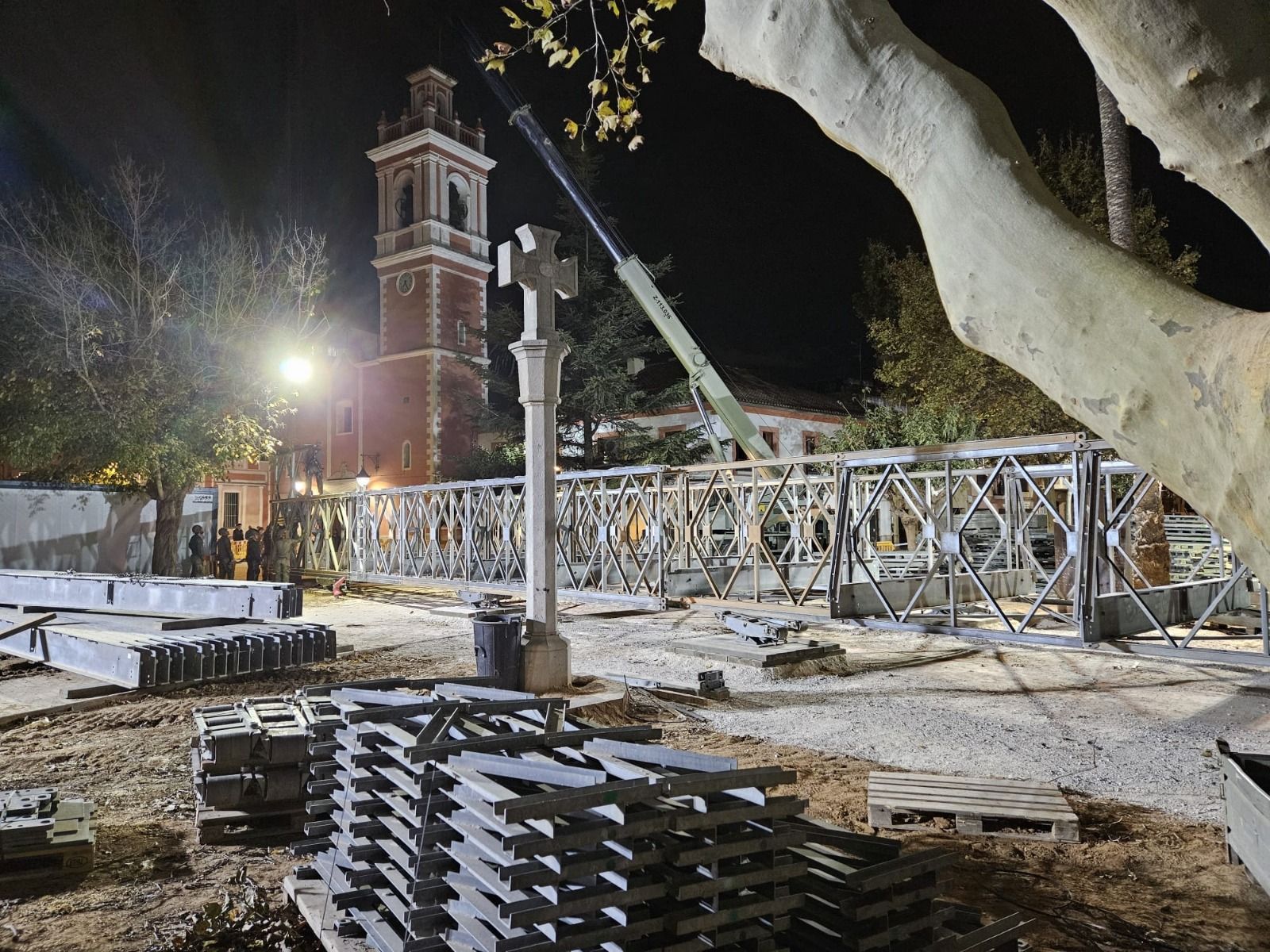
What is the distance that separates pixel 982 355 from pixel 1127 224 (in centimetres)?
417

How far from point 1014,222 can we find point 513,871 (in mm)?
1987

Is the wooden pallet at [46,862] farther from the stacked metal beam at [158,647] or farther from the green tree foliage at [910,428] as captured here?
the green tree foliage at [910,428]

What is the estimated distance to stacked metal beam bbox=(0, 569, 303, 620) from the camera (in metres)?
8.82

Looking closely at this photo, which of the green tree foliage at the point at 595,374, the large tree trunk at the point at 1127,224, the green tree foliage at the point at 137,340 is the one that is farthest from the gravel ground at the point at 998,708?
the green tree foliage at the point at 595,374

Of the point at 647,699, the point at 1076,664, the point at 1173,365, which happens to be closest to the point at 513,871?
the point at 1173,365

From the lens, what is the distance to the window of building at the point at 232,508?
33969mm

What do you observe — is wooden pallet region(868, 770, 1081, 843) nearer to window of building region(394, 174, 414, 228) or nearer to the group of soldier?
the group of soldier

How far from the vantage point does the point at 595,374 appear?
25.3 m

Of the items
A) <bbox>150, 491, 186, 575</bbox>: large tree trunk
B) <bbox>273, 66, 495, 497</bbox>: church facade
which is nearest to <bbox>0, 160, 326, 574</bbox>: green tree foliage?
<bbox>150, 491, 186, 575</bbox>: large tree trunk

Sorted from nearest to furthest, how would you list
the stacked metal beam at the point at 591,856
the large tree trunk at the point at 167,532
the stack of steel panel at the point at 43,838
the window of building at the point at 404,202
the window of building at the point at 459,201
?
the stacked metal beam at the point at 591,856 → the stack of steel panel at the point at 43,838 → the large tree trunk at the point at 167,532 → the window of building at the point at 404,202 → the window of building at the point at 459,201

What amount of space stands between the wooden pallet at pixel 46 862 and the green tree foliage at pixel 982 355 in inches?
597

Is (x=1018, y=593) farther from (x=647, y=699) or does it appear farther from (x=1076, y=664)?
(x=647, y=699)

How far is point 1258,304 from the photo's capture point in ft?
63.1

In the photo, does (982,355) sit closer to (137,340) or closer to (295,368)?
(295,368)
